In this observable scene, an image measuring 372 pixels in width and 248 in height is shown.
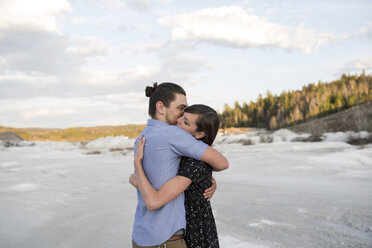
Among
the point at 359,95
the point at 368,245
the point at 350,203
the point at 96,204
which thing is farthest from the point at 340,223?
the point at 359,95

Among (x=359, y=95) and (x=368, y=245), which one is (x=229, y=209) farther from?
(x=359, y=95)

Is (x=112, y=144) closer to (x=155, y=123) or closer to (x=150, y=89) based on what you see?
(x=150, y=89)

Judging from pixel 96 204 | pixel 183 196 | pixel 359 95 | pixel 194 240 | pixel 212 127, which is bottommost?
→ pixel 96 204

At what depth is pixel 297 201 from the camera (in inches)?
222

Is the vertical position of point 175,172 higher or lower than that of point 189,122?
lower

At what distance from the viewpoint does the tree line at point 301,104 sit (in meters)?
48.6

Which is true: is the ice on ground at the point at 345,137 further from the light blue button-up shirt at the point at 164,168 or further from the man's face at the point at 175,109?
the light blue button-up shirt at the point at 164,168

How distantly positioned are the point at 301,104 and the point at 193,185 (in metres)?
54.3

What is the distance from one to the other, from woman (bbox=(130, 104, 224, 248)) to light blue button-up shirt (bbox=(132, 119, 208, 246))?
40mm

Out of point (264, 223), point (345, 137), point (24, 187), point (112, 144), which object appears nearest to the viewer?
point (264, 223)

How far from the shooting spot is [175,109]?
1764 mm

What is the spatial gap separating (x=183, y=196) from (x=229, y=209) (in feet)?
12.1

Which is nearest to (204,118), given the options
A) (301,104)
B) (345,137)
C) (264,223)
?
(264,223)

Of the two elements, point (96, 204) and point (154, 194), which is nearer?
point (154, 194)
